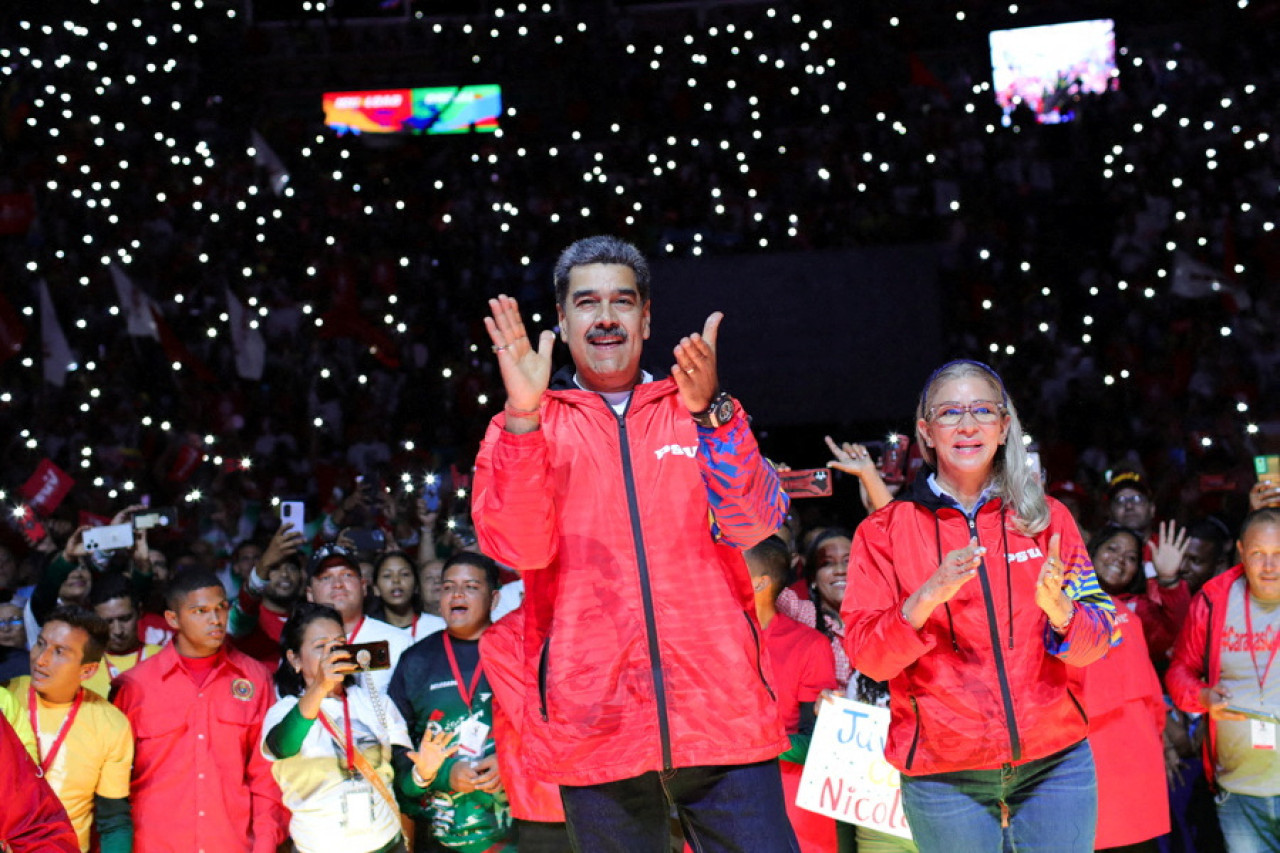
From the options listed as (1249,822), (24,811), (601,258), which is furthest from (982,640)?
(1249,822)

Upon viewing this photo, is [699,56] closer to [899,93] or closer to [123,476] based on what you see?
[899,93]

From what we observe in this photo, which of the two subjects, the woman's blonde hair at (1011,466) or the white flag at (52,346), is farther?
the white flag at (52,346)

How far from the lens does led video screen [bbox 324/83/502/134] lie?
17016 mm

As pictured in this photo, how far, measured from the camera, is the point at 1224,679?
493cm

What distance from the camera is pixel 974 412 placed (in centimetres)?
328

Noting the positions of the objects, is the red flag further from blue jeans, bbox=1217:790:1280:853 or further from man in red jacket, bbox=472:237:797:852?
blue jeans, bbox=1217:790:1280:853

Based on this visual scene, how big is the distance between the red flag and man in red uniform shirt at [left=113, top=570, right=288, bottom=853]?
3.31m

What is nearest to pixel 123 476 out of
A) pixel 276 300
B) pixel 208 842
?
pixel 276 300

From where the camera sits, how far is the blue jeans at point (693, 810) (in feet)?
8.16

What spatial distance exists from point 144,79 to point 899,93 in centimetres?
911

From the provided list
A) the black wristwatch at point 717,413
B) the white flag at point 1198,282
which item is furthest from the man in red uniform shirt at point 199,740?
the white flag at point 1198,282

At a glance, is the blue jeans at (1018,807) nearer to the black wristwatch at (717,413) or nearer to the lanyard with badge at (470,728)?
the black wristwatch at (717,413)

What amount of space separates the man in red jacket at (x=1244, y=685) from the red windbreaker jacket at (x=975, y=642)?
2.01 meters


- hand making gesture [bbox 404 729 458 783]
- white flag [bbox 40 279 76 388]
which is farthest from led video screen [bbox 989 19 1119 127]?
hand making gesture [bbox 404 729 458 783]
